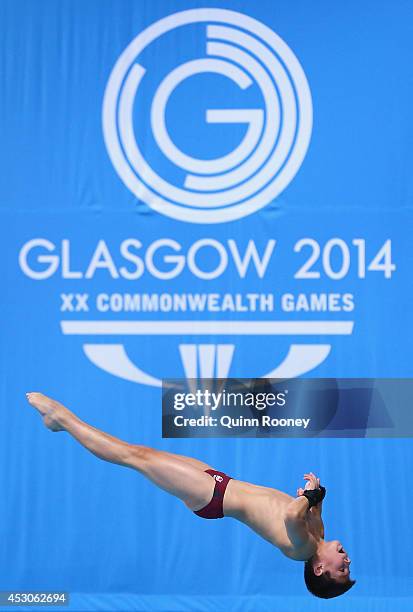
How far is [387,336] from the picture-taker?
567 cm

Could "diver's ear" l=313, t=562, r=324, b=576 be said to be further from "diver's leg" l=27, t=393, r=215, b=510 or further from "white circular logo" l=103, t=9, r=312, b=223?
"white circular logo" l=103, t=9, r=312, b=223

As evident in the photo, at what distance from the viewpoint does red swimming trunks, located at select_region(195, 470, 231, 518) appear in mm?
5262

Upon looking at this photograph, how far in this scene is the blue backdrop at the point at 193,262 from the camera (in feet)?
18.6

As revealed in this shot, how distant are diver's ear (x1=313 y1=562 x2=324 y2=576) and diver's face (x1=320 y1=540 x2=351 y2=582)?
0.06 ft

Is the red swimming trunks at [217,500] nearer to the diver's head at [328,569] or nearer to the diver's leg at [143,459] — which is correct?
the diver's leg at [143,459]

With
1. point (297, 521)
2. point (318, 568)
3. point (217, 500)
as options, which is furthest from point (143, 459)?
point (318, 568)

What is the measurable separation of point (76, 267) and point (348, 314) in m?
1.66

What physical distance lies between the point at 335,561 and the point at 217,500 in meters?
0.71

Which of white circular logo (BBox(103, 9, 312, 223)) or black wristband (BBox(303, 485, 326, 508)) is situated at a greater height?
white circular logo (BBox(103, 9, 312, 223))

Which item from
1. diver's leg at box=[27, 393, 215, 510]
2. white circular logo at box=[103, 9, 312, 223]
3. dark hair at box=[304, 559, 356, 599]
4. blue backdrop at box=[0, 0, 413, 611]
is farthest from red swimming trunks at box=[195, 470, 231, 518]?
white circular logo at box=[103, 9, 312, 223]

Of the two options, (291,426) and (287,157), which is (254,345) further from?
(287,157)

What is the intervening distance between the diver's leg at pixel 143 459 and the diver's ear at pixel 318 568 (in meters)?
0.68

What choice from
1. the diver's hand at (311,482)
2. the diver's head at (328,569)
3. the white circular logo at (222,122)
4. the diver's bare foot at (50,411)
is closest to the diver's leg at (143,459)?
the diver's bare foot at (50,411)

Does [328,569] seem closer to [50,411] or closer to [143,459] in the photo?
[143,459]
